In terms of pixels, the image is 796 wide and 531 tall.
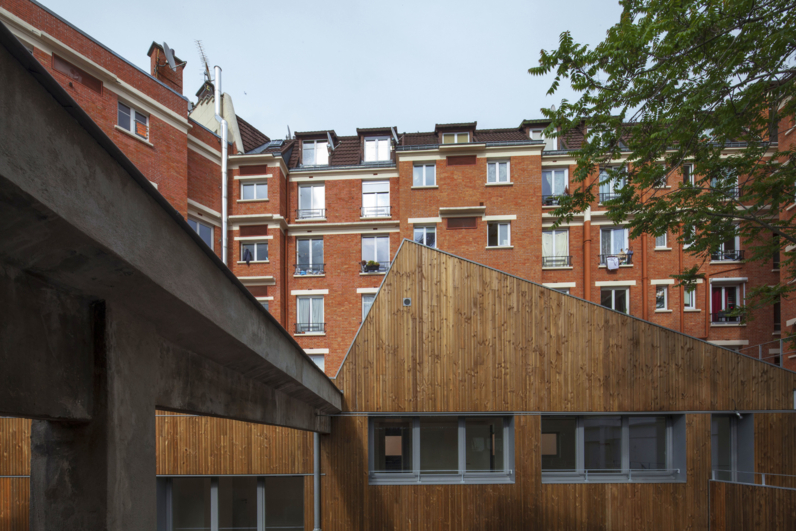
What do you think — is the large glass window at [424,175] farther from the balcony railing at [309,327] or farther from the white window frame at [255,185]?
the balcony railing at [309,327]

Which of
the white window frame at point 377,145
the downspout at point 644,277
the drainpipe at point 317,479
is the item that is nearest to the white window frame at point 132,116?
the white window frame at point 377,145

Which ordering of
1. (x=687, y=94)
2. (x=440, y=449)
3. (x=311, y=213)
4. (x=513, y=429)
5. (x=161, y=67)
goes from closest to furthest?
(x=687, y=94) → (x=513, y=429) → (x=440, y=449) → (x=161, y=67) → (x=311, y=213)

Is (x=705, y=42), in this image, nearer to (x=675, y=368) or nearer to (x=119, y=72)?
(x=675, y=368)

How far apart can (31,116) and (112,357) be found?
3.69 ft

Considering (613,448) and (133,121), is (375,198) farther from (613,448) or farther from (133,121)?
(613,448)

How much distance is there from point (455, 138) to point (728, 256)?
1298 cm

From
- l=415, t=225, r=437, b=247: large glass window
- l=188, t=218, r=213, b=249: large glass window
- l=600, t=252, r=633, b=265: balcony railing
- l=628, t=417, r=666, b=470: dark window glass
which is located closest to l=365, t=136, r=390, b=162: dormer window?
l=415, t=225, r=437, b=247: large glass window

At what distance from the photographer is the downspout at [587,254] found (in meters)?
20.5

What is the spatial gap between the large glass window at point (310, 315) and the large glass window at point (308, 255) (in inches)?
52.8

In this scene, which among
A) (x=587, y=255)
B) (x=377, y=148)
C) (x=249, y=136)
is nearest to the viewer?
(x=587, y=255)

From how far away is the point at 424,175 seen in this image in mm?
21156

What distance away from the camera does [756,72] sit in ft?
26.2

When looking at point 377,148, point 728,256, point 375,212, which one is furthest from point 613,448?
point 377,148

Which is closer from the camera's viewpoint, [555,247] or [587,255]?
[587,255]
